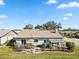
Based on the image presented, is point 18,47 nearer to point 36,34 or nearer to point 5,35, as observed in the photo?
point 36,34

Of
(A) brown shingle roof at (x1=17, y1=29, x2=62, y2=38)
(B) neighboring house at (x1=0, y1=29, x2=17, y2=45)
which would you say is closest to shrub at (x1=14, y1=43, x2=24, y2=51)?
(A) brown shingle roof at (x1=17, y1=29, x2=62, y2=38)

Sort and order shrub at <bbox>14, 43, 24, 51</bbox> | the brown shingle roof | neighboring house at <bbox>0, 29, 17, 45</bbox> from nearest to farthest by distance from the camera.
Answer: shrub at <bbox>14, 43, 24, 51</bbox> < the brown shingle roof < neighboring house at <bbox>0, 29, 17, 45</bbox>

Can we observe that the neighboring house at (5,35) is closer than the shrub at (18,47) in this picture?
No

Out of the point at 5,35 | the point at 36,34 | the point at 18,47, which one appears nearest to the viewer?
the point at 18,47

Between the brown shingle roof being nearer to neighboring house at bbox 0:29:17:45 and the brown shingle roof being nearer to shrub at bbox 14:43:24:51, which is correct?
shrub at bbox 14:43:24:51

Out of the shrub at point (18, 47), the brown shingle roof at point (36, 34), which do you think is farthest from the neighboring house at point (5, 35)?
the shrub at point (18, 47)

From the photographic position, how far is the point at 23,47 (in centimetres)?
4697

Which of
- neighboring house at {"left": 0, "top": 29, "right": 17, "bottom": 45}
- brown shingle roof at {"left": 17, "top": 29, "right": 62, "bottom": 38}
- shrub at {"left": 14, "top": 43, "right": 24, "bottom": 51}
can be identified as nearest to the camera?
shrub at {"left": 14, "top": 43, "right": 24, "bottom": 51}

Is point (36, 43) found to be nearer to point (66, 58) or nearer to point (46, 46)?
point (46, 46)

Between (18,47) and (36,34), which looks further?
(36,34)

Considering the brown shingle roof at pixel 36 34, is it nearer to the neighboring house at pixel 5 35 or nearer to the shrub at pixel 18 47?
the shrub at pixel 18 47

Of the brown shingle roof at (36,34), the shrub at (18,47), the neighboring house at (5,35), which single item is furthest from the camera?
the neighboring house at (5,35)

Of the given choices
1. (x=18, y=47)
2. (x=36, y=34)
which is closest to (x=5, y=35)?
(x=36, y=34)

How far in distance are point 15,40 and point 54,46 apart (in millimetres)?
10623
